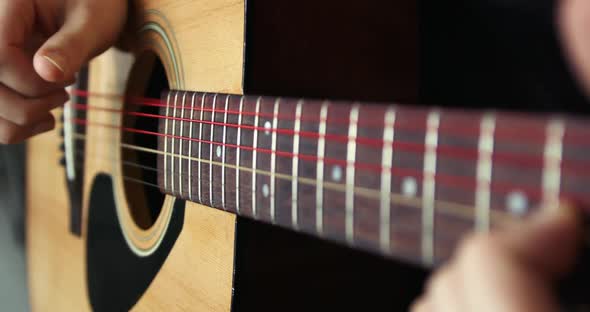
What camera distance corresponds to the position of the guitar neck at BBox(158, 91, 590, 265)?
0.33 m

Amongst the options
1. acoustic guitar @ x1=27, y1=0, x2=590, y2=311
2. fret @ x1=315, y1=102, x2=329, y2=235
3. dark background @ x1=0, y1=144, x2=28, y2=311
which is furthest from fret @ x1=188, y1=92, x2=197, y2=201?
dark background @ x1=0, y1=144, x2=28, y2=311

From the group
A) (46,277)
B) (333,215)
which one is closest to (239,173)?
(333,215)

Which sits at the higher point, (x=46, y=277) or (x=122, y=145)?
(x=122, y=145)

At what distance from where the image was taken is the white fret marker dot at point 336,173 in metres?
0.44

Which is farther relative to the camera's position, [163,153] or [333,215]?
[163,153]

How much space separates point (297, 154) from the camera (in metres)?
0.48

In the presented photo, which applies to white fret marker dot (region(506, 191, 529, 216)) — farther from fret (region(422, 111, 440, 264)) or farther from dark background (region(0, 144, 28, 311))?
dark background (region(0, 144, 28, 311))

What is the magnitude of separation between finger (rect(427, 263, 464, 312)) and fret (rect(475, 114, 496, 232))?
0.03m

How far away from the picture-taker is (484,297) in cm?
32

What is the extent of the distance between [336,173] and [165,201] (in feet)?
1.20

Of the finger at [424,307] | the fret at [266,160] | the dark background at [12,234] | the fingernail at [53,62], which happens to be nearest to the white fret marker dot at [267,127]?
the fret at [266,160]

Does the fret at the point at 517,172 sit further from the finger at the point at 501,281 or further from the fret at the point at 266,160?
the fret at the point at 266,160

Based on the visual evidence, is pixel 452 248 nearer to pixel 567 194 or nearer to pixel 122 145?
pixel 567 194

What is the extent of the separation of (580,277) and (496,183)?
0.23 ft
